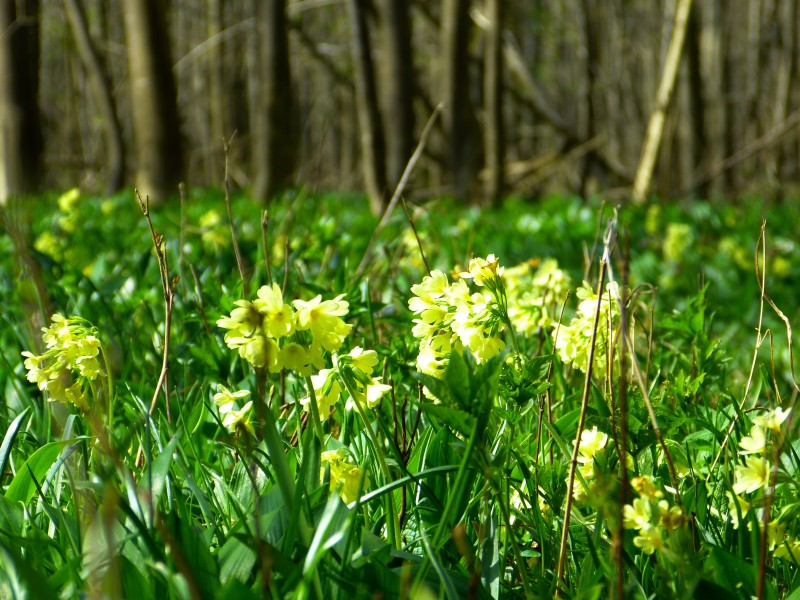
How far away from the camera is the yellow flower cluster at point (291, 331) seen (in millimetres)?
1116

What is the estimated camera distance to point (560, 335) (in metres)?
1.52

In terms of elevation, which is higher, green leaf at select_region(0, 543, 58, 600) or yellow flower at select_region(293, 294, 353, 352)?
yellow flower at select_region(293, 294, 353, 352)

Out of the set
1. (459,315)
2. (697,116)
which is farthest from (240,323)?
(697,116)

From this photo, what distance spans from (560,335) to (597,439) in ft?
0.76

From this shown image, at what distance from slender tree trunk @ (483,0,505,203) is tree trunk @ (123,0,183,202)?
319 centimetres

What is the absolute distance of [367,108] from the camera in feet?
25.6

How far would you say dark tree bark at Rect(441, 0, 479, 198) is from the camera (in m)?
9.19

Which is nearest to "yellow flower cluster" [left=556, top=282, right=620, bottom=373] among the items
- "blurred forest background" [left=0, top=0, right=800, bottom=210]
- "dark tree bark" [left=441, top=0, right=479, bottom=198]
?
"blurred forest background" [left=0, top=0, right=800, bottom=210]

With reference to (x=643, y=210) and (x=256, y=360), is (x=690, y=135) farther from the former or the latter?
(x=256, y=360)

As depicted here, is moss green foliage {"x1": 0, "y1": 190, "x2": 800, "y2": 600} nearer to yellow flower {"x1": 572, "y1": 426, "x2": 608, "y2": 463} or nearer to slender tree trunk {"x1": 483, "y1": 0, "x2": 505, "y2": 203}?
yellow flower {"x1": 572, "y1": 426, "x2": 608, "y2": 463}

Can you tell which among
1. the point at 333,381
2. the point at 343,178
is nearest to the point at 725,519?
the point at 333,381

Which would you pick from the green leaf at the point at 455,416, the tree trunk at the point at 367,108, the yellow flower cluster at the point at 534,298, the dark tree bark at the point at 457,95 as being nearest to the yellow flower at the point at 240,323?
the green leaf at the point at 455,416

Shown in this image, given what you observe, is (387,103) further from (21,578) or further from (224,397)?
(21,578)

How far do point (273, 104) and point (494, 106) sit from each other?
232 cm
